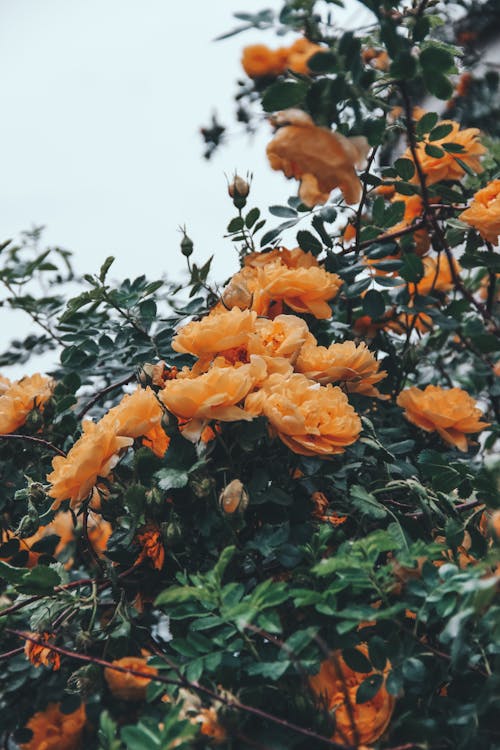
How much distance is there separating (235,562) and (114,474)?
191 millimetres

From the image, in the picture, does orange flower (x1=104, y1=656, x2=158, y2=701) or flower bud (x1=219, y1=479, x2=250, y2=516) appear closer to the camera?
flower bud (x1=219, y1=479, x2=250, y2=516)

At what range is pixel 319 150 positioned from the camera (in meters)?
0.65

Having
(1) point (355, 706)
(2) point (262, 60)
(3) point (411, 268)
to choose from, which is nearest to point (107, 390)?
(3) point (411, 268)

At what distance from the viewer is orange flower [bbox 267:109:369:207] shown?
65 cm

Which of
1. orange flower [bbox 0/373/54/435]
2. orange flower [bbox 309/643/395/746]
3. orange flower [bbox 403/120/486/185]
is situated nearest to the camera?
orange flower [bbox 309/643/395/746]

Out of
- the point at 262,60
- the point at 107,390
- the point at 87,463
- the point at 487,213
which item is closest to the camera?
the point at 87,463

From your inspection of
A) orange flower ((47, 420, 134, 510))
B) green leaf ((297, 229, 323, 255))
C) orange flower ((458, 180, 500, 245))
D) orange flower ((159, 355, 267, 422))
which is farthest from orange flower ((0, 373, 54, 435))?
orange flower ((458, 180, 500, 245))

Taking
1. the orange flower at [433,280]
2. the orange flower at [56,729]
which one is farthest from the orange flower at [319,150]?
the orange flower at [56,729]

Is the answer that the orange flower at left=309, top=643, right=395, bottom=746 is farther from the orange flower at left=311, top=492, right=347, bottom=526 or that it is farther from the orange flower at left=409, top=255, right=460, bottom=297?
the orange flower at left=409, top=255, right=460, bottom=297

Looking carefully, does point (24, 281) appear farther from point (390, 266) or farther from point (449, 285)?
point (449, 285)

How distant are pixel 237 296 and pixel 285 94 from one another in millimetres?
297

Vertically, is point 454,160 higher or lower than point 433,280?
higher

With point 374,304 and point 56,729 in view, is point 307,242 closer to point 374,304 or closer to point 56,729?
point 374,304

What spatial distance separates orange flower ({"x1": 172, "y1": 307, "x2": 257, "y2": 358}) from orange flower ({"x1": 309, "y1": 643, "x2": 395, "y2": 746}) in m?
0.37
